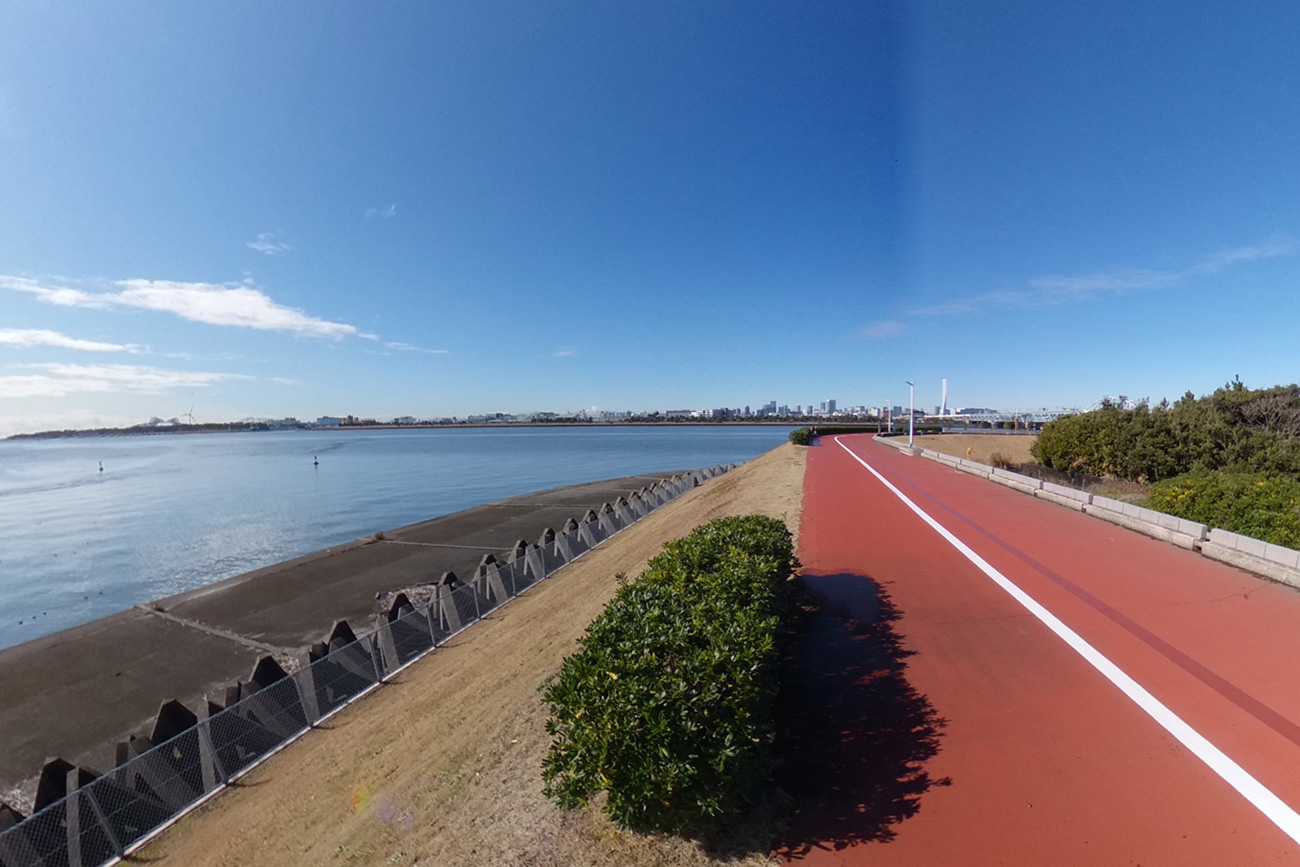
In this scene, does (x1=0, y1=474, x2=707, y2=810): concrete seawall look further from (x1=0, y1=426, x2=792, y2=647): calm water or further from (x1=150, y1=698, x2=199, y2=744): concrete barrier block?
(x1=0, y1=426, x2=792, y2=647): calm water

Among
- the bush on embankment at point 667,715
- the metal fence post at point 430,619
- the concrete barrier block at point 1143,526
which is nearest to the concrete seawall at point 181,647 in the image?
the metal fence post at point 430,619

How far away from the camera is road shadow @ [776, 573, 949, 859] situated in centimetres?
394

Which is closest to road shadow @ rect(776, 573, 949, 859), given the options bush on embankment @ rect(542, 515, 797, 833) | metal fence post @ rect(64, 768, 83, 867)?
bush on embankment @ rect(542, 515, 797, 833)

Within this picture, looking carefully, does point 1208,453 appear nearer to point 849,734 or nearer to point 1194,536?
point 1194,536

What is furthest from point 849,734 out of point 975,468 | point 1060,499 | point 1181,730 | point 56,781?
point 975,468

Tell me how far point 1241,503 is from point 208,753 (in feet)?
61.6

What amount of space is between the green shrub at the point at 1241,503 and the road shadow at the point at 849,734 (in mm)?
8256

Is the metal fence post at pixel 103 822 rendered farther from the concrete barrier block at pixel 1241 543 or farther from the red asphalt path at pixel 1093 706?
the concrete barrier block at pixel 1241 543

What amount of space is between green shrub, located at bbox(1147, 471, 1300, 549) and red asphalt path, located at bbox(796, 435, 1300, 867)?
1.39m

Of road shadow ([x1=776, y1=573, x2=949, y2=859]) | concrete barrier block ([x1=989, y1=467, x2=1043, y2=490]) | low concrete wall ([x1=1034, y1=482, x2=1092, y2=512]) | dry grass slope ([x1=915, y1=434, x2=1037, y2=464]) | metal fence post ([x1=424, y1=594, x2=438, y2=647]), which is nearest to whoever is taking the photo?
road shadow ([x1=776, y1=573, x2=949, y2=859])

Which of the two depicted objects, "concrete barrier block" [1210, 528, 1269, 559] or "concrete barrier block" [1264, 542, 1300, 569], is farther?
"concrete barrier block" [1210, 528, 1269, 559]

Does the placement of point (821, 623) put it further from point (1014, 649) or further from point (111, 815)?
point (111, 815)

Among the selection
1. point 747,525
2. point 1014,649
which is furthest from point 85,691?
point 1014,649

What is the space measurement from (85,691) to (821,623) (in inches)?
729
